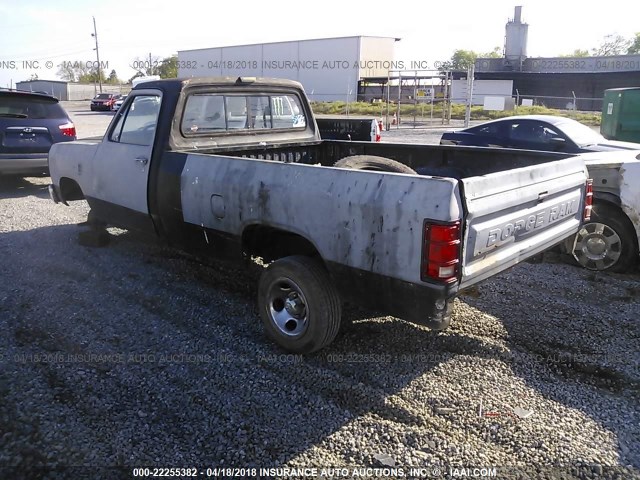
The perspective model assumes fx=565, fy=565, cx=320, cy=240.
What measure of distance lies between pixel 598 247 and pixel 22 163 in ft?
28.3

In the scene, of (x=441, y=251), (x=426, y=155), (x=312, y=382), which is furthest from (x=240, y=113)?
(x=441, y=251)

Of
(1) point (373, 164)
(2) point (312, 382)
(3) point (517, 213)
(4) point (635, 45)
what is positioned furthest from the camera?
(4) point (635, 45)

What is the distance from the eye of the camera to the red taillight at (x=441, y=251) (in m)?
3.05

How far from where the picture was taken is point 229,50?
5722 cm

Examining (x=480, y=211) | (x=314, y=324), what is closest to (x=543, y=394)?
(x=480, y=211)

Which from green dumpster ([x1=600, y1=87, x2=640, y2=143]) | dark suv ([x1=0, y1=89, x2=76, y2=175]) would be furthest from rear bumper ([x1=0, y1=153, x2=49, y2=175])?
green dumpster ([x1=600, y1=87, x2=640, y2=143])

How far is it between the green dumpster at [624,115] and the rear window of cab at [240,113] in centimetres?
1096

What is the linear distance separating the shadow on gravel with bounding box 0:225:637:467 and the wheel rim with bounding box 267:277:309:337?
0.20m

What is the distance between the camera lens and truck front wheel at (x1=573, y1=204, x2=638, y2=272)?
5.56 meters

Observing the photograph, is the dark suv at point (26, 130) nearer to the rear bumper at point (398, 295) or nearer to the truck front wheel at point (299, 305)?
the truck front wheel at point (299, 305)

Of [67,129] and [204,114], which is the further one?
[67,129]

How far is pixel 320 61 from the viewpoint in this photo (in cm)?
5253

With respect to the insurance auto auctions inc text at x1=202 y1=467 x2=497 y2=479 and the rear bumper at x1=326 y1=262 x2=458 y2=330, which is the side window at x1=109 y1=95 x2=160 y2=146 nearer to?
the rear bumper at x1=326 y1=262 x2=458 y2=330

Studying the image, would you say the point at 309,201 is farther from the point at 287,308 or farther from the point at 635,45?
the point at 635,45
